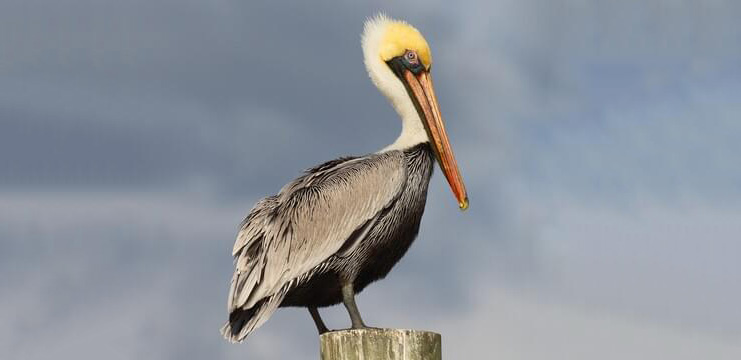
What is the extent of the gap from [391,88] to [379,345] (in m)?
3.30

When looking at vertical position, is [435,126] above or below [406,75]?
below

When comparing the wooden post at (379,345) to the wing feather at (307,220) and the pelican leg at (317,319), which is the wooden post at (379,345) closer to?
the wing feather at (307,220)

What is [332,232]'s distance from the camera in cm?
723

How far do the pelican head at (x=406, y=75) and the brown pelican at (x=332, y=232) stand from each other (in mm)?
151

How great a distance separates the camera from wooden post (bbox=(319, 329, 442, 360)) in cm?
536

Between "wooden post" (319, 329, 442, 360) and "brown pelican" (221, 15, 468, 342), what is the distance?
4.79 feet

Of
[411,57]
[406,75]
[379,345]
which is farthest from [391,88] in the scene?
[379,345]

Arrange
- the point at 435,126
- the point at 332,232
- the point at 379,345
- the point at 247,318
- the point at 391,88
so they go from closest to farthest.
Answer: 1. the point at 379,345
2. the point at 247,318
3. the point at 332,232
4. the point at 435,126
5. the point at 391,88

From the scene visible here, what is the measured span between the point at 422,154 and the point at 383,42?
1099 millimetres

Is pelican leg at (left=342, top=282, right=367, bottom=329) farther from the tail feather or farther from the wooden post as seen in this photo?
the wooden post

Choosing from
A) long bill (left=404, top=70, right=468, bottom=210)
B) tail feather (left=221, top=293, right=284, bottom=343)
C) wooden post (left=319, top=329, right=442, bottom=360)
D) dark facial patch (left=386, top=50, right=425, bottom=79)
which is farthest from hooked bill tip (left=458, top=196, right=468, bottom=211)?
wooden post (left=319, top=329, right=442, bottom=360)

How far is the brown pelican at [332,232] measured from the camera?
695 centimetres

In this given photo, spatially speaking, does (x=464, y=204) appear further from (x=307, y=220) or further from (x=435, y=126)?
(x=307, y=220)

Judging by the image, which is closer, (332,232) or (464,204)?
(332,232)
